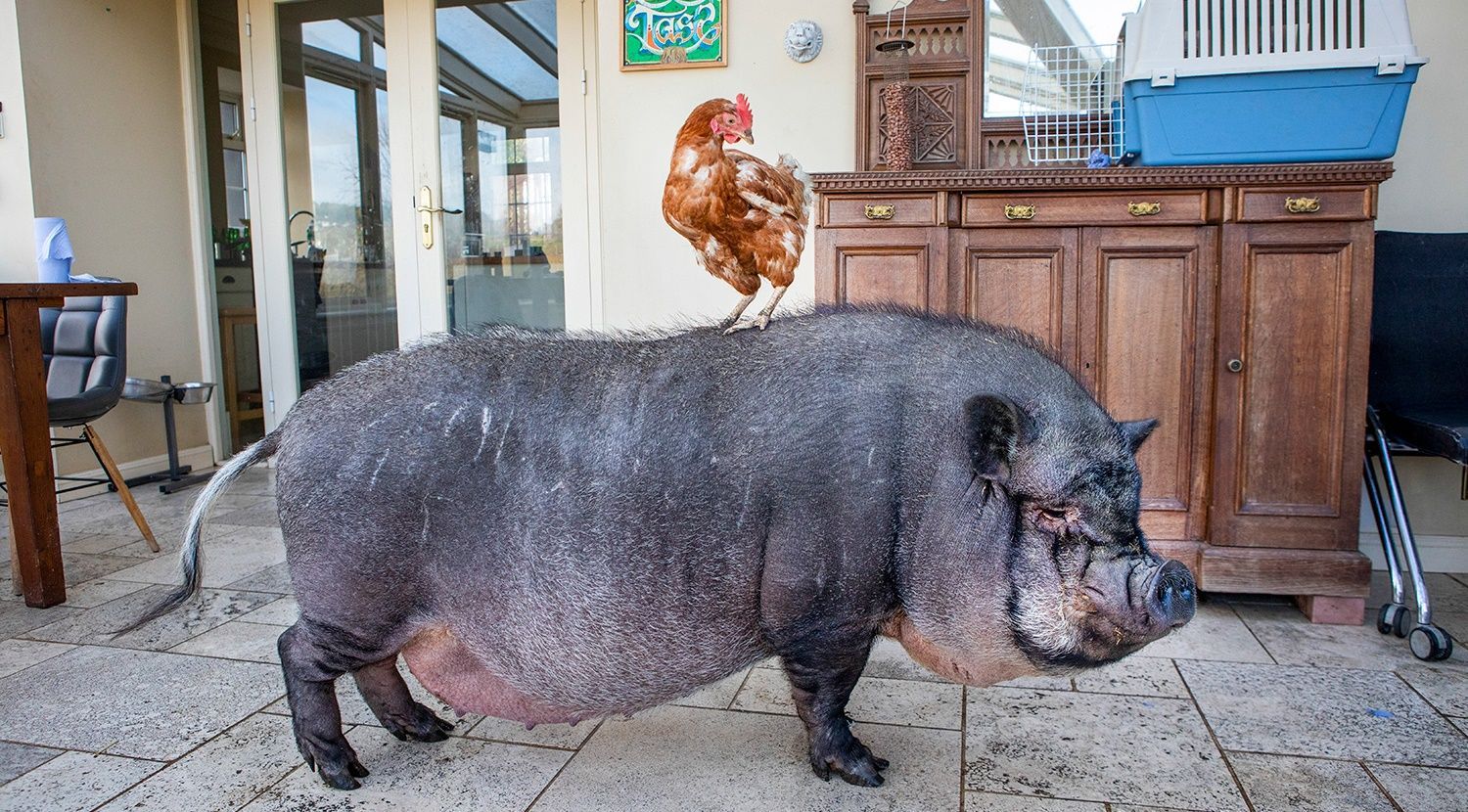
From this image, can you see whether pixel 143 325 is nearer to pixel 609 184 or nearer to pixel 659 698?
pixel 609 184

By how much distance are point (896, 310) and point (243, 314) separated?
206 inches

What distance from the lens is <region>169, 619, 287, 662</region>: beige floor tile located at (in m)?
2.90

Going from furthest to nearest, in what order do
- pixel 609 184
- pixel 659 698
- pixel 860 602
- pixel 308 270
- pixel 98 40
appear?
1. pixel 308 270
2. pixel 98 40
3. pixel 609 184
4. pixel 659 698
5. pixel 860 602

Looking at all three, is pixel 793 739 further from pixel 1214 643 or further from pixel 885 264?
pixel 885 264

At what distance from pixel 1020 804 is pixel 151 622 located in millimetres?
2776

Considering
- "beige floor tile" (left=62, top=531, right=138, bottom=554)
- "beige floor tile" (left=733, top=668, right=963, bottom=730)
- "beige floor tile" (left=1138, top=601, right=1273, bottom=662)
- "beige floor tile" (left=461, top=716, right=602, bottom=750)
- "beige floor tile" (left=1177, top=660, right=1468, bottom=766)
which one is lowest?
"beige floor tile" (left=1138, top=601, right=1273, bottom=662)

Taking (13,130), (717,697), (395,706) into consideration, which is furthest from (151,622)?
(13,130)

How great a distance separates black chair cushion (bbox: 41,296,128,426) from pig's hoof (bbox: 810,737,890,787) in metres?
3.76

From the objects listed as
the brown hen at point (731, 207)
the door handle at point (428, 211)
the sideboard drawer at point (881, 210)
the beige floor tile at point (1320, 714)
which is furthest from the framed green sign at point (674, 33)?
the beige floor tile at point (1320, 714)

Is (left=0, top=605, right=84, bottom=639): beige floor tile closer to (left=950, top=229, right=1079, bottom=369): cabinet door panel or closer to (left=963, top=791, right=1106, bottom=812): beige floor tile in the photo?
(left=963, top=791, right=1106, bottom=812): beige floor tile

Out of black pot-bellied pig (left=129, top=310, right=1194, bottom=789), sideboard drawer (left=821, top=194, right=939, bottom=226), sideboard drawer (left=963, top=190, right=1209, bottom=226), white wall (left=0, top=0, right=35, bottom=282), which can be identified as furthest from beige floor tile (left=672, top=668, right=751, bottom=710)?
white wall (left=0, top=0, right=35, bottom=282)

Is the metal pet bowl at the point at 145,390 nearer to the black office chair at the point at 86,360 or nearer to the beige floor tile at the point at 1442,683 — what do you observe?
the black office chair at the point at 86,360

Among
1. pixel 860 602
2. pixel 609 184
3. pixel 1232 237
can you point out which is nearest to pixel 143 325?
pixel 609 184

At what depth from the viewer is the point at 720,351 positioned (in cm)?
202
